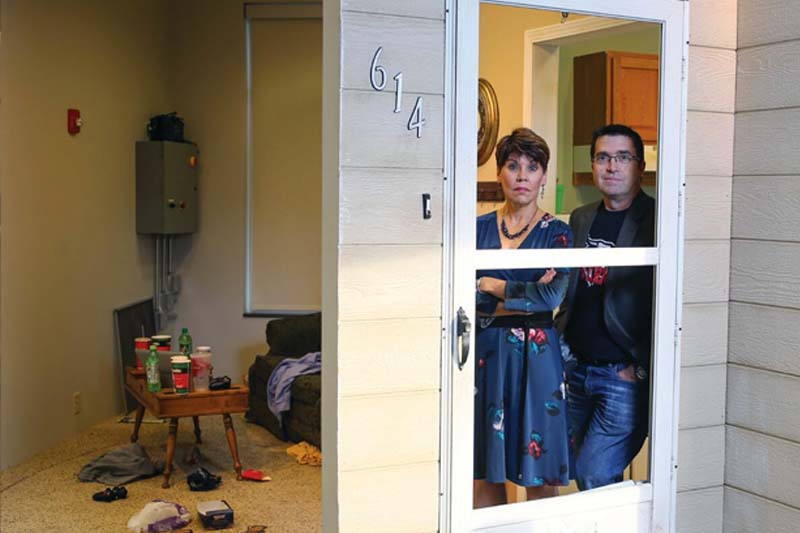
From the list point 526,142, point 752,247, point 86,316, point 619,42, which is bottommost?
point 86,316

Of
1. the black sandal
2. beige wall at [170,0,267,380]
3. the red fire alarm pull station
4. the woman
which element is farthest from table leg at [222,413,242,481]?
the woman

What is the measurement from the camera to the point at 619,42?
3129 mm

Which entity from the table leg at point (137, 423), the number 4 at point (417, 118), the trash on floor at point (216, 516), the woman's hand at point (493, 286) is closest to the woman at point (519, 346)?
the woman's hand at point (493, 286)

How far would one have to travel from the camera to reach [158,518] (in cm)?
457

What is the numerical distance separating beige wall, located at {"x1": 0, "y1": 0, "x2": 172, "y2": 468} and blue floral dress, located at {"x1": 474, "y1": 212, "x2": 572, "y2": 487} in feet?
11.2

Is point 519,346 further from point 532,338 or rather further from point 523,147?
point 523,147

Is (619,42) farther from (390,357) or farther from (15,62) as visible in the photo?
(15,62)

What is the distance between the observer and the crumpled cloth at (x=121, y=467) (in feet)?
17.7

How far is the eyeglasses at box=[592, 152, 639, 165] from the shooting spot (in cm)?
312

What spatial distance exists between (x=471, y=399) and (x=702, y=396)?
0.92 metres

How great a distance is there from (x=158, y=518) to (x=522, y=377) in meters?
2.28

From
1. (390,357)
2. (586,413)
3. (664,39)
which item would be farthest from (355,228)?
(664,39)

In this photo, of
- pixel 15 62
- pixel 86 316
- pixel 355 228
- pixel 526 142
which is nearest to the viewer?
pixel 355 228

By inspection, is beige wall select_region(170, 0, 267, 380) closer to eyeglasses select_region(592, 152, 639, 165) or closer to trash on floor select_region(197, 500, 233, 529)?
trash on floor select_region(197, 500, 233, 529)
